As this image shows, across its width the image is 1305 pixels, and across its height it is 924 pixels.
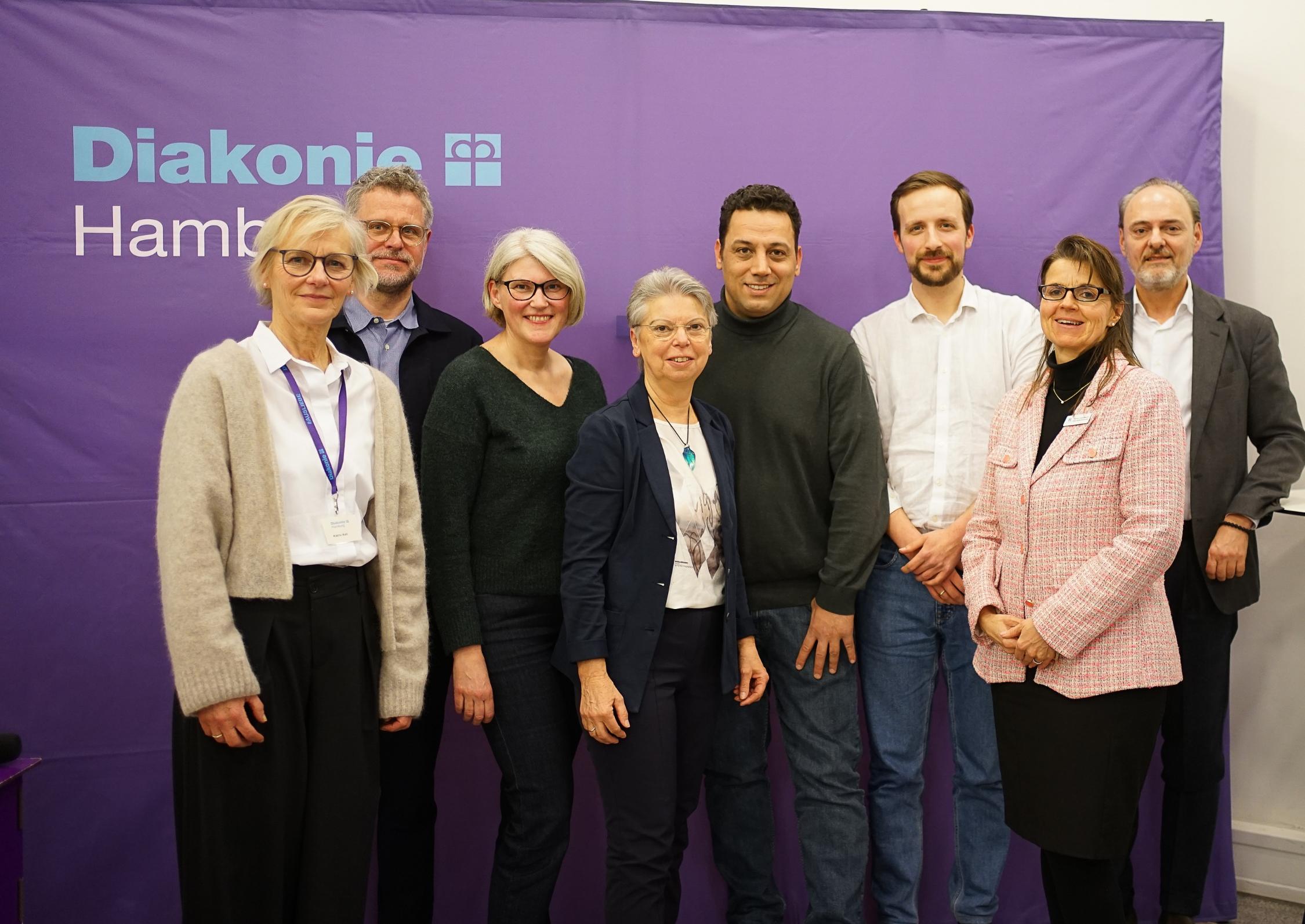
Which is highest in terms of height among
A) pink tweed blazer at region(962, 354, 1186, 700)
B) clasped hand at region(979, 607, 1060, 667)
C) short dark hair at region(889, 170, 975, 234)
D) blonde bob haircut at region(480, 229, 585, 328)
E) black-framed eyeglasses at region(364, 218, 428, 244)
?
short dark hair at region(889, 170, 975, 234)

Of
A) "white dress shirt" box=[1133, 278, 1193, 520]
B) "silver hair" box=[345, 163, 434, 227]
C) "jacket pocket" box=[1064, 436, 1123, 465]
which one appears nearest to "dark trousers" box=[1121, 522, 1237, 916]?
"white dress shirt" box=[1133, 278, 1193, 520]

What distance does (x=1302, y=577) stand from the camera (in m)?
3.20

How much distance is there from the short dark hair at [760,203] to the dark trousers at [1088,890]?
161 centimetres

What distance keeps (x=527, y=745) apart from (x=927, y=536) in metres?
1.15

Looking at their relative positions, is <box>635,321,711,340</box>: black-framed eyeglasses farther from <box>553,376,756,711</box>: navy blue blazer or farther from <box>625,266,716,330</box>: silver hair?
<box>553,376,756,711</box>: navy blue blazer

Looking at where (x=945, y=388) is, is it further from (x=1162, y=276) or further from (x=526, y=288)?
(x=526, y=288)

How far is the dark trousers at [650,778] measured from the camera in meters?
2.09

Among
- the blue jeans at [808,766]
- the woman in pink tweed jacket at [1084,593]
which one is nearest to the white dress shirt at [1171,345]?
the woman in pink tweed jacket at [1084,593]

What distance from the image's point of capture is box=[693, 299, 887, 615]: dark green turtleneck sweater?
2.37 meters

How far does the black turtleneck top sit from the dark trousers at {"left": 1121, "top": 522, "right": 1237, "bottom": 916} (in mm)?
861

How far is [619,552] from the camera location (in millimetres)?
2100

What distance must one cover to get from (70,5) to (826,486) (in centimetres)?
258

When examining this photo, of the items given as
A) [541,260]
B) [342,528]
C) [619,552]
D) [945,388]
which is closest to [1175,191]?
[945,388]

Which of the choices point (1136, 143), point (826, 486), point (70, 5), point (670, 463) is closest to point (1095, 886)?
point (826, 486)
